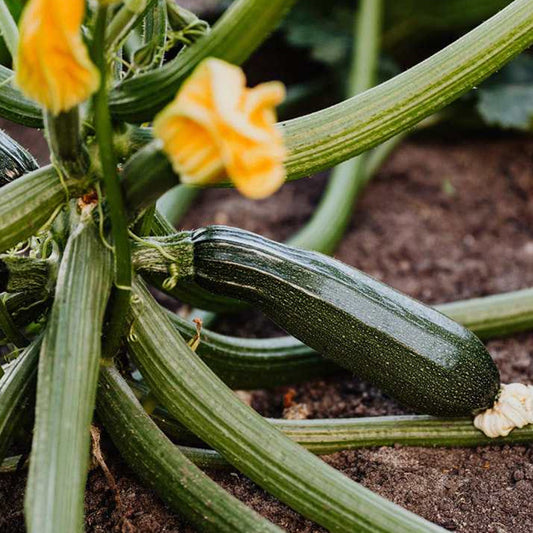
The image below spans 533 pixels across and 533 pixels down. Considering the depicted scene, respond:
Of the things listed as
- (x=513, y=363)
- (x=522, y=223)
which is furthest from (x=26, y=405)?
(x=522, y=223)

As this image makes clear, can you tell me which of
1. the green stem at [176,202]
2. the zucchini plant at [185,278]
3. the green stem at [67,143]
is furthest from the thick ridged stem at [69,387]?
the green stem at [176,202]

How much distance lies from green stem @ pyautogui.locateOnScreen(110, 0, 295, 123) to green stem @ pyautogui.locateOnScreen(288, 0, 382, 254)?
1.27 meters

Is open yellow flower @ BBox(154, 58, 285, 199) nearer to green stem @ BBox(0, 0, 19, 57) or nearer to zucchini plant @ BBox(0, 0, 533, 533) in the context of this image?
A: zucchini plant @ BBox(0, 0, 533, 533)

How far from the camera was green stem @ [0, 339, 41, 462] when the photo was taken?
5.56ft

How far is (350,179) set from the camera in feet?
10.8

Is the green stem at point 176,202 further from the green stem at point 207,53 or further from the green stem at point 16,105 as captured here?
the green stem at point 207,53

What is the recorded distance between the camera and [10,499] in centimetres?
190

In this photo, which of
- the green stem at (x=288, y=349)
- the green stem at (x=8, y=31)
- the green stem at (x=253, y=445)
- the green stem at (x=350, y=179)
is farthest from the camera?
the green stem at (x=350, y=179)

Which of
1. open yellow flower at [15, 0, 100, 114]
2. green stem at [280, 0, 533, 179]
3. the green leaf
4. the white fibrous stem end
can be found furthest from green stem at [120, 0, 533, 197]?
the green leaf

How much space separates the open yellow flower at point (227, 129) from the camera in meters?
1.28

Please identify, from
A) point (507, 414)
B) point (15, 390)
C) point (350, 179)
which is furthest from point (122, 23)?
point (350, 179)

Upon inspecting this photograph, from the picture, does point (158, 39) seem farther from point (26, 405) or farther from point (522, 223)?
point (522, 223)

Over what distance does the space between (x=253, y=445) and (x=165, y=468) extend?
228 millimetres

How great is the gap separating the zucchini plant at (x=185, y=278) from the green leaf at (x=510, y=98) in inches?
66.7
